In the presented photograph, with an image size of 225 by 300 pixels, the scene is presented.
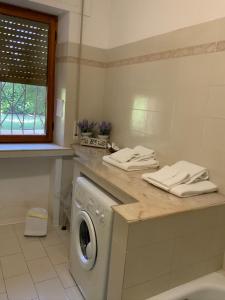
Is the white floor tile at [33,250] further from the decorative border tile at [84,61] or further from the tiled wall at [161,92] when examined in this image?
the decorative border tile at [84,61]

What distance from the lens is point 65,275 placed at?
1853 millimetres

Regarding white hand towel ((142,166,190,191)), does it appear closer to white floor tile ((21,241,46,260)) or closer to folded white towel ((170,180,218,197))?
folded white towel ((170,180,218,197))

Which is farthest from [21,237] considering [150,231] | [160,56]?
[160,56]

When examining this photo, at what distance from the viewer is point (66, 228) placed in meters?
2.52

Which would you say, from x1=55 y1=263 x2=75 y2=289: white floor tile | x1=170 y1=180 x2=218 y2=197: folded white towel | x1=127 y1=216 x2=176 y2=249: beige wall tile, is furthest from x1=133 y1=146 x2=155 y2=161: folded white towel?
x1=55 y1=263 x2=75 y2=289: white floor tile

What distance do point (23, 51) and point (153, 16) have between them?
1242mm

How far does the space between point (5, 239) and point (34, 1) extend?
2099mm

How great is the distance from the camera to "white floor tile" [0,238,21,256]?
2.06 m

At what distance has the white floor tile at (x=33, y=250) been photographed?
2.04m

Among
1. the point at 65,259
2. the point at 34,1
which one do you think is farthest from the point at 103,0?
the point at 65,259

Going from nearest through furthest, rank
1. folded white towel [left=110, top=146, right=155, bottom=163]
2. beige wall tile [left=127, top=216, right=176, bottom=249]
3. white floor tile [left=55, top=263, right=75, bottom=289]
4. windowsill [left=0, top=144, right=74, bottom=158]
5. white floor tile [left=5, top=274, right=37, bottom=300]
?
1. beige wall tile [left=127, top=216, right=176, bottom=249]
2. white floor tile [left=5, top=274, right=37, bottom=300]
3. white floor tile [left=55, top=263, right=75, bottom=289]
4. folded white towel [left=110, top=146, right=155, bottom=163]
5. windowsill [left=0, top=144, right=74, bottom=158]

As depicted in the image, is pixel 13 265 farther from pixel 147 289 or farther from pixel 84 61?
pixel 84 61

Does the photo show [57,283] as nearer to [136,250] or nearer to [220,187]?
[136,250]

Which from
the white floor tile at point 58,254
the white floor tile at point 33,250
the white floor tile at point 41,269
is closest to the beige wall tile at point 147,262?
the white floor tile at point 41,269
